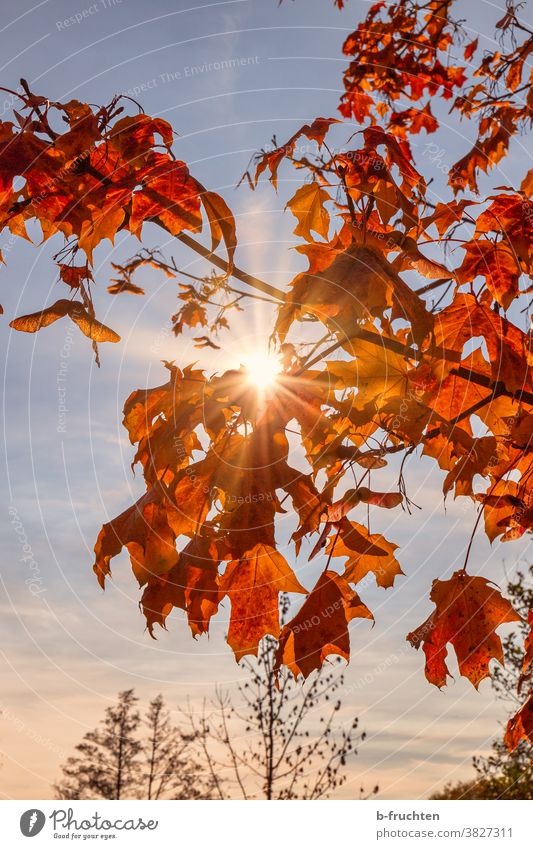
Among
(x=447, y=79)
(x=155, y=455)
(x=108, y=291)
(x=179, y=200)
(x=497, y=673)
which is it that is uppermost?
(x=447, y=79)

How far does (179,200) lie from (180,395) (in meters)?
0.64

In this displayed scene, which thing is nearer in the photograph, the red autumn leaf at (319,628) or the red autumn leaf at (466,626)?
the red autumn leaf at (319,628)

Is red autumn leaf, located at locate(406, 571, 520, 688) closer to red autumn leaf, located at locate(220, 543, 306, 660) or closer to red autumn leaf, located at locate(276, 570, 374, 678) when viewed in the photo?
red autumn leaf, located at locate(276, 570, 374, 678)

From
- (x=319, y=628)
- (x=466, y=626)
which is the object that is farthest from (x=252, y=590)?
(x=466, y=626)

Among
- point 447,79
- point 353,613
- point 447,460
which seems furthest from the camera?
point 447,79

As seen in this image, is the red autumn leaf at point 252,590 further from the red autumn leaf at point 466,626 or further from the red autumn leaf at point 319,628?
the red autumn leaf at point 466,626

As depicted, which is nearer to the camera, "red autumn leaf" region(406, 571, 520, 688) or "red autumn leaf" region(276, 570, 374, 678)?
"red autumn leaf" region(276, 570, 374, 678)

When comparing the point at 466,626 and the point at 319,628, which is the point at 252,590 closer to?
the point at 319,628

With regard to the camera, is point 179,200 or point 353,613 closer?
point 179,200

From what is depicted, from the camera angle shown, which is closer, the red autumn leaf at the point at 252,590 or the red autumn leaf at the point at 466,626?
the red autumn leaf at the point at 252,590

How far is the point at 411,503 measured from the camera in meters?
2.30
